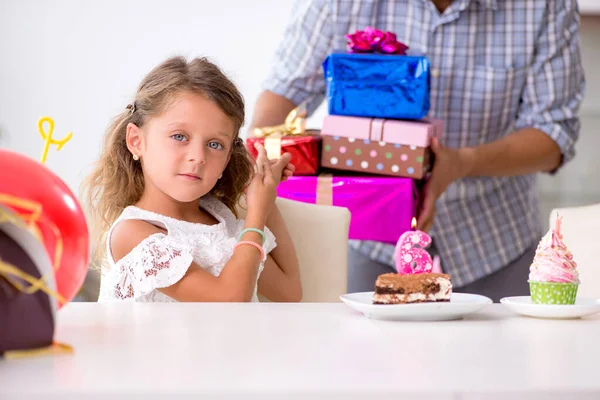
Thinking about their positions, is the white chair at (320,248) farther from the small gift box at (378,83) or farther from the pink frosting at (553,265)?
the pink frosting at (553,265)

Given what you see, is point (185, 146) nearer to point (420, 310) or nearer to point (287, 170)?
point (287, 170)

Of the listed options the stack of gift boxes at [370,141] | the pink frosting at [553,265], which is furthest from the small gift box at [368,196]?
the pink frosting at [553,265]

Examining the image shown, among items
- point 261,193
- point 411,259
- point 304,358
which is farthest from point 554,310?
point 261,193

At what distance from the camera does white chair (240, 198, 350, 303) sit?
5.72 ft

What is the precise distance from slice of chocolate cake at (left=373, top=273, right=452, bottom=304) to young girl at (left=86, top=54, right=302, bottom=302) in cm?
40

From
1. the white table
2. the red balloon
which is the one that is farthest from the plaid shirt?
the red balloon

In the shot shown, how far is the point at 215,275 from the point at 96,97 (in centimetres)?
223

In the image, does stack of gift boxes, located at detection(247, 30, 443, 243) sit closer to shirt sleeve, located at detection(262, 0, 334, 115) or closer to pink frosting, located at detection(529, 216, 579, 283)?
shirt sleeve, located at detection(262, 0, 334, 115)

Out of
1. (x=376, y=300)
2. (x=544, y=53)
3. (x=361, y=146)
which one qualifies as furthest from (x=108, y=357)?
(x=544, y=53)

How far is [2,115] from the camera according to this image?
3.59m

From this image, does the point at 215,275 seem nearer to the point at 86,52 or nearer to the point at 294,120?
the point at 294,120

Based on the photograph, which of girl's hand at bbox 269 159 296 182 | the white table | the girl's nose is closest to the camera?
the white table

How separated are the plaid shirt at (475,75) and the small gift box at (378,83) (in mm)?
314

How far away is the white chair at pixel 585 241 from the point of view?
5.83 ft
